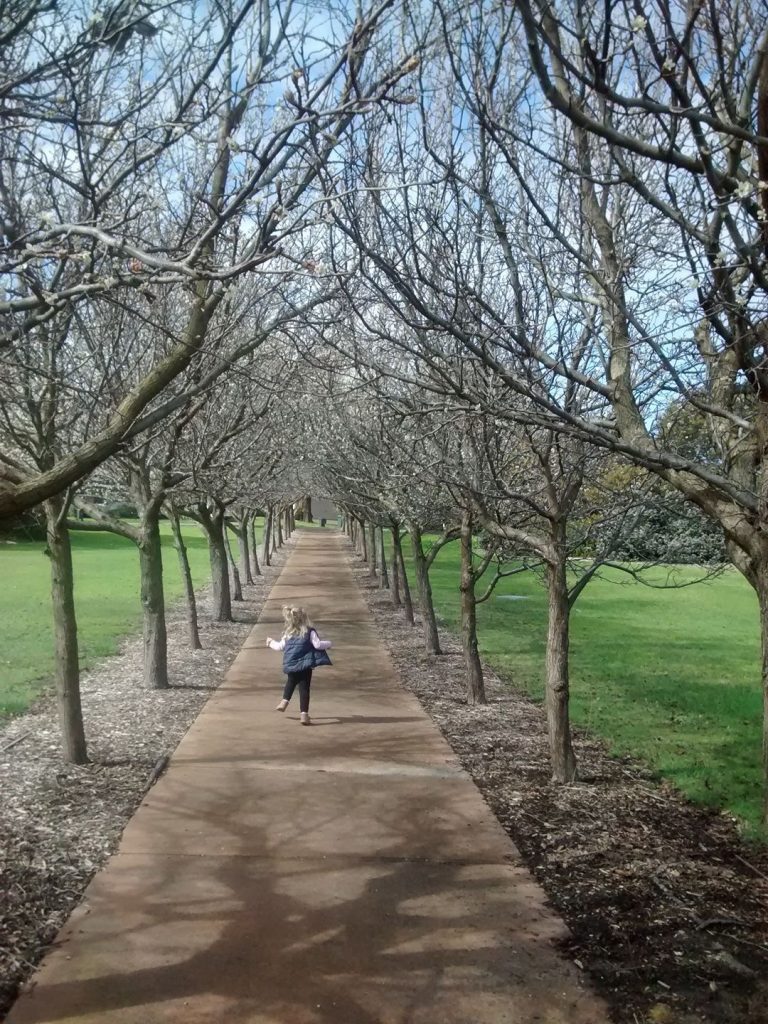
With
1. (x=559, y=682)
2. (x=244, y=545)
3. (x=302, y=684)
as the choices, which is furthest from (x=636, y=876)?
(x=244, y=545)

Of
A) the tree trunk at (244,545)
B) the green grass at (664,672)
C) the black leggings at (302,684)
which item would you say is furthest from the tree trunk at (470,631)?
the tree trunk at (244,545)

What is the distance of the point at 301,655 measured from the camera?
10.6 m

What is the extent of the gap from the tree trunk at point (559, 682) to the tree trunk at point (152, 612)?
5.79 metres

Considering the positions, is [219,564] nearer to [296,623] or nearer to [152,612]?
[152,612]

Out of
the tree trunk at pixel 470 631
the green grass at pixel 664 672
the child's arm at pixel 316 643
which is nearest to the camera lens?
the green grass at pixel 664 672

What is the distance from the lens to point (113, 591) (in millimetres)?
27297

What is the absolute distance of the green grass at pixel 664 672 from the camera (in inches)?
368

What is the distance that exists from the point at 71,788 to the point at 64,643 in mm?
1346

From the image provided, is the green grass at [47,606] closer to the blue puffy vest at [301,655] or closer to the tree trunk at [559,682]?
the blue puffy vest at [301,655]

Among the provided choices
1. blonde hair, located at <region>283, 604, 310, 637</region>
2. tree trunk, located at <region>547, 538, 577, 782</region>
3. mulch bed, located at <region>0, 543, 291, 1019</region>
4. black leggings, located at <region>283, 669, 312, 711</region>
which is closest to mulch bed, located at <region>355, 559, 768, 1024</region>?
tree trunk, located at <region>547, 538, 577, 782</region>

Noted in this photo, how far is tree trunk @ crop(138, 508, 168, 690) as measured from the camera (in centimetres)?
1216

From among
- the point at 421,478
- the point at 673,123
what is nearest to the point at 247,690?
the point at 421,478

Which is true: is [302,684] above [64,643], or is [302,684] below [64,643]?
below

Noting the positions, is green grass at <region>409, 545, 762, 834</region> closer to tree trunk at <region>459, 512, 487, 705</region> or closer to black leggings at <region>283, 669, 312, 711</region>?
tree trunk at <region>459, 512, 487, 705</region>
